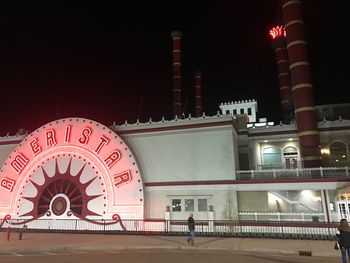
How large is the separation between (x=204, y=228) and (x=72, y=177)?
34.8ft

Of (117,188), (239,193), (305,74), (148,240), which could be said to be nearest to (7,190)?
(117,188)

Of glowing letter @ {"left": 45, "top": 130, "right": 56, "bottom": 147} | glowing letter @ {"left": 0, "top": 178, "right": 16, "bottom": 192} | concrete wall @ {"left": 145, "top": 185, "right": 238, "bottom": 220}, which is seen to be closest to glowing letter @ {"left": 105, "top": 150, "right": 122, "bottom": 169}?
concrete wall @ {"left": 145, "top": 185, "right": 238, "bottom": 220}

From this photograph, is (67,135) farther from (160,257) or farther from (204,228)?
(160,257)

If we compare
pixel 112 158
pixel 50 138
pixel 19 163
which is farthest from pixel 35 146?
pixel 112 158

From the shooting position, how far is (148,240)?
57.4ft

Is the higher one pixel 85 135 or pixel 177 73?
pixel 177 73

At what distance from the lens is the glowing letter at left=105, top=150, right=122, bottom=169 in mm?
23781

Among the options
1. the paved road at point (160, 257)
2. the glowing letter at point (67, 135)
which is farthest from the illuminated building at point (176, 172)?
the paved road at point (160, 257)

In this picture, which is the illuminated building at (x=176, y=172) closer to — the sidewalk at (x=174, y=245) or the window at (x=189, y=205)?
the window at (x=189, y=205)

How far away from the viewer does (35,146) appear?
26156 millimetres

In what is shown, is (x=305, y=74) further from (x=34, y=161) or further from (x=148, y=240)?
(x=34, y=161)

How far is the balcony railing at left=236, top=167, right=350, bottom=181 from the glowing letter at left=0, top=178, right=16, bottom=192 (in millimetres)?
17625

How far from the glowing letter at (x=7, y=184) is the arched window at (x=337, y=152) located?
2564cm

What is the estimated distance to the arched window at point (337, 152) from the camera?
26411mm
